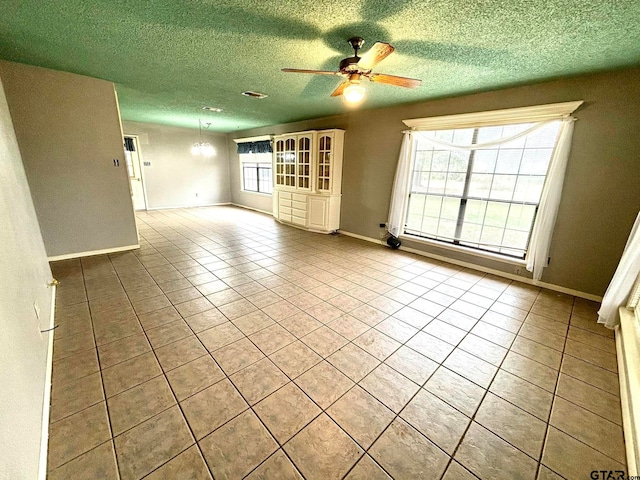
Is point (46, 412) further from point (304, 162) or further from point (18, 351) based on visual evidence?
point (304, 162)

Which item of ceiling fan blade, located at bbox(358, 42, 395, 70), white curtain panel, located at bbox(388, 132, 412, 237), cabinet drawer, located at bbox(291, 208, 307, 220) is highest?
ceiling fan blade, located at bbox(358, 42, 395, 70)

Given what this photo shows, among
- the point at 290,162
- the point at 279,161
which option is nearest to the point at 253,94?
the point at 290,162

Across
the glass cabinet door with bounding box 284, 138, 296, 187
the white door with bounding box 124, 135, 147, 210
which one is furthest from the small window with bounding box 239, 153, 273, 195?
the white door with bounding box 124, 135, 147, 210

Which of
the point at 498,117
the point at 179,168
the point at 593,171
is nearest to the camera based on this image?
the point at 593,171

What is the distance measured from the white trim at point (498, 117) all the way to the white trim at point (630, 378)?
80.5 inches

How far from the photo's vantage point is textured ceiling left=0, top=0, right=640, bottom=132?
1.65 meters

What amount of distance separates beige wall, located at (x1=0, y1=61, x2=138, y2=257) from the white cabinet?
A: 308cm

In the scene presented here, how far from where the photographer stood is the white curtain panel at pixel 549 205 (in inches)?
107

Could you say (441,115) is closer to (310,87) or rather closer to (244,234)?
(310,87)

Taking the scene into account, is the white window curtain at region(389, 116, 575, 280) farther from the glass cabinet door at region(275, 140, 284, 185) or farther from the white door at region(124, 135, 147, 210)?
the white door at region(124, 135, 147, 210)

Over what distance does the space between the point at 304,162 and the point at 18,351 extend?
193 inches

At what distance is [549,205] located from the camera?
113 inches

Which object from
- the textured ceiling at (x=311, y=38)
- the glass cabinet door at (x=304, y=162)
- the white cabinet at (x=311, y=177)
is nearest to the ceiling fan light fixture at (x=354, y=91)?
the textured ceiling at (x=311, y=38)

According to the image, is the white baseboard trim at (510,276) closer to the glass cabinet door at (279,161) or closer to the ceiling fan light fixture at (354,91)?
the ceiling fan light fixture at (354,91)
